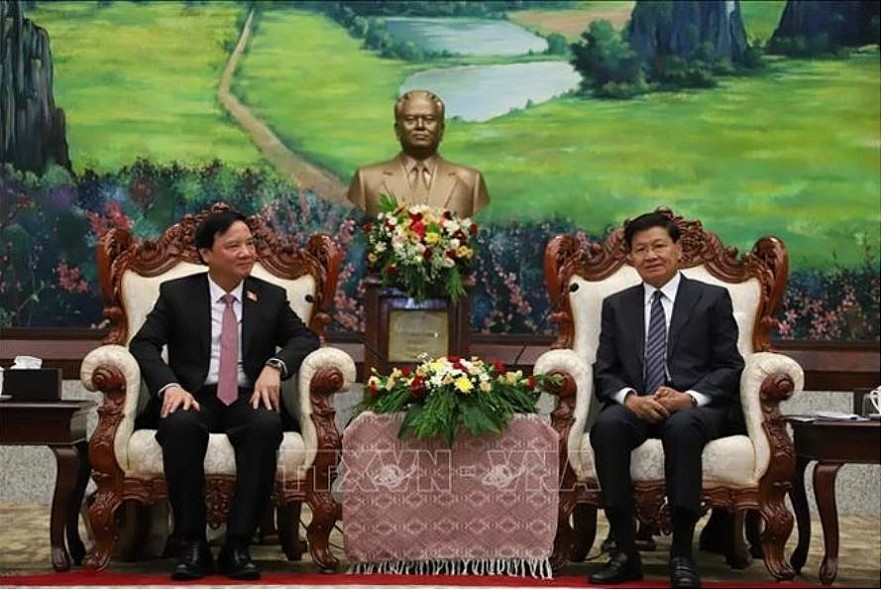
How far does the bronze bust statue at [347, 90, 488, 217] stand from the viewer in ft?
19.7

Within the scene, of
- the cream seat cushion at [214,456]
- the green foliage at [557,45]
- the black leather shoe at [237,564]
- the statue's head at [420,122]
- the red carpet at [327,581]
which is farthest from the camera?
the green foliage at [557,45]

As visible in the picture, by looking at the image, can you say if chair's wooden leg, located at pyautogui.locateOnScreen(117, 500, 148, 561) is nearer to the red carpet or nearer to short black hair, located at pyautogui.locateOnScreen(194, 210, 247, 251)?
the red carpet

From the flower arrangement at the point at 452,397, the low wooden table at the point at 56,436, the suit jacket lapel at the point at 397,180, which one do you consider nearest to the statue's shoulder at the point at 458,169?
the suit jacket lapel at the point at 397,180

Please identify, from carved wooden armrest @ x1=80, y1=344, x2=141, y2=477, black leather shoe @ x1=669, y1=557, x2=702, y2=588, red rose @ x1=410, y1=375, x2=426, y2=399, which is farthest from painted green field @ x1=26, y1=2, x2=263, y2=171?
black leather shoe @ x1=669, y1=557, x2=702, y2=588

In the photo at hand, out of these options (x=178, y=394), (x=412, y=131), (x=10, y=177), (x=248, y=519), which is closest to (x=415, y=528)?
(x=248, y=519)

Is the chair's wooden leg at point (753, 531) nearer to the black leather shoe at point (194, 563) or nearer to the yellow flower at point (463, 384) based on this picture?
the yellow flower at point (463, 384)

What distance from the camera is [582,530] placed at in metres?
4.87

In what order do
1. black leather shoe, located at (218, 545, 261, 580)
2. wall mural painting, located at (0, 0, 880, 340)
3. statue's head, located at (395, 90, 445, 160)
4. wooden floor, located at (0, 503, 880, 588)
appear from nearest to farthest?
black leather shoe, located at (218, 545, 261, 580) < wooden floor, located at (0, 503, 880, 588) < statue's head, located at (395, 90, 445, 160) < wall mural painting, located at (0, 0, 880, 340)

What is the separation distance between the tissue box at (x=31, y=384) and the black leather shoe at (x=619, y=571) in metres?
2.05

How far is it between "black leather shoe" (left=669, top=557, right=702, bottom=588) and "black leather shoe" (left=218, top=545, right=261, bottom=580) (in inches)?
53.3

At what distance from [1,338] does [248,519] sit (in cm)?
341

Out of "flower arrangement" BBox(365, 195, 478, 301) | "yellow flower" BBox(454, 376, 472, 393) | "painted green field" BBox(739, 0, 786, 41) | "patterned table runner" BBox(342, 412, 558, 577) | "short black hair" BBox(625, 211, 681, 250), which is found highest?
"painted green field" BBox(739, 0, 786, 41)

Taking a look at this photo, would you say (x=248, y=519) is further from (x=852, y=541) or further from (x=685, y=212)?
(x=685, y=212)

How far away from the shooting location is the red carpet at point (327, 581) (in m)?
4.33
